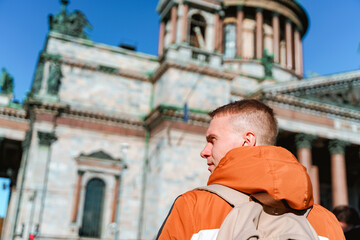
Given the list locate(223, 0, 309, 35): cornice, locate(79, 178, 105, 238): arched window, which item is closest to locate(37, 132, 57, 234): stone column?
locate(79, 178, 105, 238): arched window

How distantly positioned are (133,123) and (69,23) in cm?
756

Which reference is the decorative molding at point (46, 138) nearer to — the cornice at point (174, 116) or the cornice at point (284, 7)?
the cornice at point (174, 116)

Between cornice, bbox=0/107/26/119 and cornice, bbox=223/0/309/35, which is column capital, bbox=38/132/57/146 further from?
cornice, bbox=223/0/309/35

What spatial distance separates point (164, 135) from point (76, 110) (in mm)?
5113

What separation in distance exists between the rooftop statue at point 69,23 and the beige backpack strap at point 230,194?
23.9 metres

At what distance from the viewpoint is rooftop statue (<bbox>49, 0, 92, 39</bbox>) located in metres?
24.2

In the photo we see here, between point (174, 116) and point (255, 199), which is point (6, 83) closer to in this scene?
point (174, 116)

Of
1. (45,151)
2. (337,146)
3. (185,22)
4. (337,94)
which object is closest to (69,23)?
(185,22)

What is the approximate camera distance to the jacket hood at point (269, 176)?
1.63 metres

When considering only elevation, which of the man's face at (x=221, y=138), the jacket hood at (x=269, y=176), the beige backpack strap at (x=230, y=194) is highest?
the man's face at (x=221, y=138)

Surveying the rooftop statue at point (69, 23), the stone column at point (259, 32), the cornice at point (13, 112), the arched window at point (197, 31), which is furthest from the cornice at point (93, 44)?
the stone column at point (259, 32)

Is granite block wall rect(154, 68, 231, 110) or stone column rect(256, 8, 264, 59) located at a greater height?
stone column rect(256, 8, 264, 59)

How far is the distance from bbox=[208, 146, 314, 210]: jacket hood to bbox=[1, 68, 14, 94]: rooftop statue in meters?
26.2

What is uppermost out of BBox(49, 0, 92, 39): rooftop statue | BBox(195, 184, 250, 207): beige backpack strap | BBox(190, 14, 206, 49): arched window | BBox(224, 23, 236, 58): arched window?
BBox(224, 23, 236, 58): arched window
